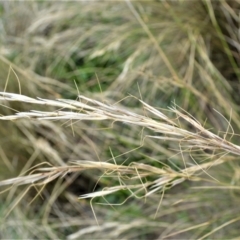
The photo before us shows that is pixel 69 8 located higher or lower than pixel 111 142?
higher

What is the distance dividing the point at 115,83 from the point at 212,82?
282 millimetres

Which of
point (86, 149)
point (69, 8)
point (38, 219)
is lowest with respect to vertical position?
point (38, 219)

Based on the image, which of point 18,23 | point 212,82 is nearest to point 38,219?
point 212,82

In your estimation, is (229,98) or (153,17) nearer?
(229,98)

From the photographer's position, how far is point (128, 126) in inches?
48.1

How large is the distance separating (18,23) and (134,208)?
781 millimetres

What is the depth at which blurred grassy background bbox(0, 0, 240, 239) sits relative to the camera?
109cm

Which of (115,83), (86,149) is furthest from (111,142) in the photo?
(115,83)

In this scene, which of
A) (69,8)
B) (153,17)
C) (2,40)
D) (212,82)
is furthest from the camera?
(2,40)

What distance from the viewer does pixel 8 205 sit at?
1.17 metres

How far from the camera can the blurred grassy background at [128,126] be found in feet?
3.57

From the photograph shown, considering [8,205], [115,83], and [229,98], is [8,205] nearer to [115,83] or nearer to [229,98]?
[115,83]

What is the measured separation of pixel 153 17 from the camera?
4.09 feet

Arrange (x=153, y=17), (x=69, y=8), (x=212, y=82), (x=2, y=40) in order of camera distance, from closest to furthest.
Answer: (x=212, y=82) → (x=153, y=17) → (x=69, y=8) → (x=2, y=40)
